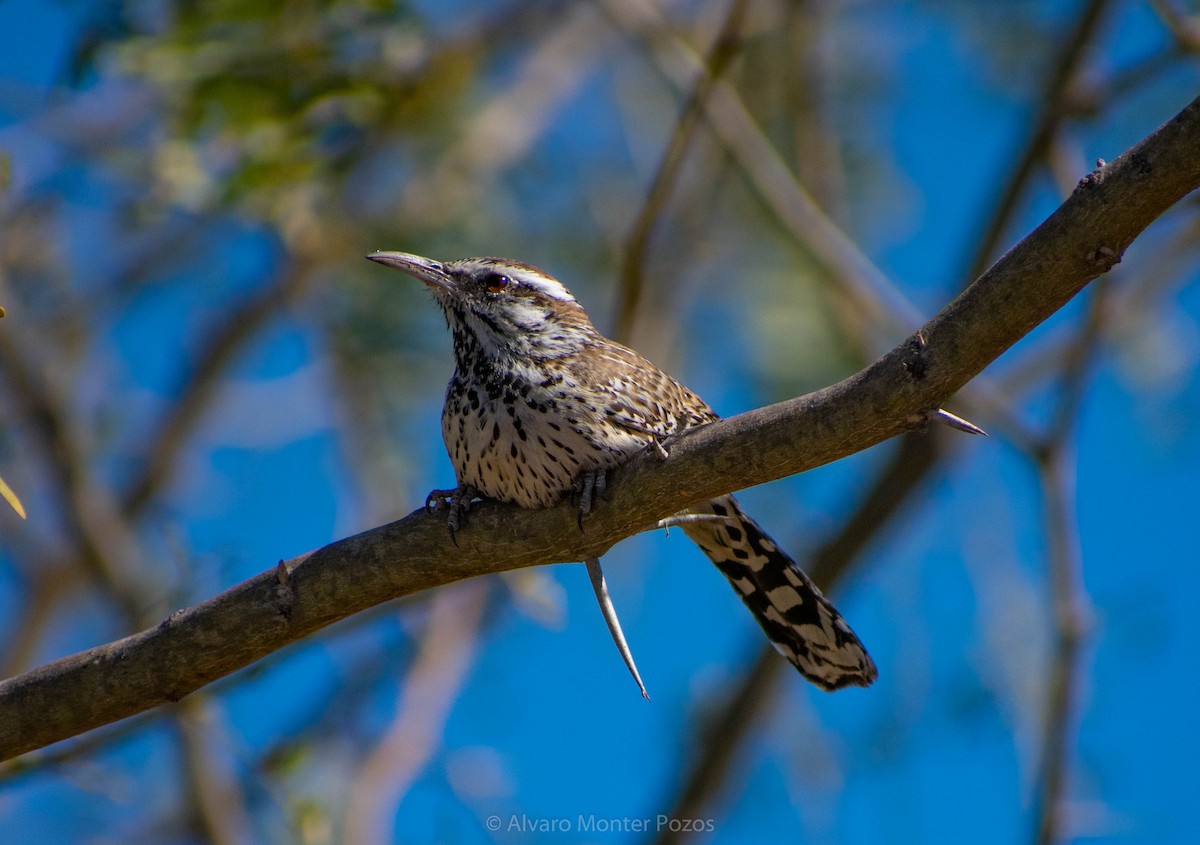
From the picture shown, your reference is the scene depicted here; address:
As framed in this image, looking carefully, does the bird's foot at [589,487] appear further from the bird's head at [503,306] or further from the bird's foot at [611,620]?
the bird's head at [503,306]

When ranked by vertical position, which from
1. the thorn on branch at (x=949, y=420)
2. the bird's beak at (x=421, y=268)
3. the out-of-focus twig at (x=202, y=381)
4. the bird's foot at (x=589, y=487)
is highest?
the out-of-focus twig at (x=202, y=381)

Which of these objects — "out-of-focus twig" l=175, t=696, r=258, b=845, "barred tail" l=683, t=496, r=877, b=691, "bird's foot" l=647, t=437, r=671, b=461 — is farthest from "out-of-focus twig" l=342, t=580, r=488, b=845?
"bird's foot" l=647, t=437, r=671, b=461

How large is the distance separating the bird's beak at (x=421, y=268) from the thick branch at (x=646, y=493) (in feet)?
4.23

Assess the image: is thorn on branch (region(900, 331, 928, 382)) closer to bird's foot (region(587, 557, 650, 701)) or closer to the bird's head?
bird's foot (region(587, 557, 650, 701))

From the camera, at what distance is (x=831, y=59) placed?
9.24 m

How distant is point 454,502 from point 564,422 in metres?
0.53

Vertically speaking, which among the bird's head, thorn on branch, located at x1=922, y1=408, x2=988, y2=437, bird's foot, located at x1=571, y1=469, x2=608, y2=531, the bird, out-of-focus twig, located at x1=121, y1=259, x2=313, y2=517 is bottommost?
thorn on branch, located at x1=922, y1=408, x2=988, y2=437

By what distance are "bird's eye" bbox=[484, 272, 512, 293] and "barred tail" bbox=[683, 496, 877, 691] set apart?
1.09m

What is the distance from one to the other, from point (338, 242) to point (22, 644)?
2923 mm

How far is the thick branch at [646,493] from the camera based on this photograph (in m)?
2.54

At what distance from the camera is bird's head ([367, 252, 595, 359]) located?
4.30 meters

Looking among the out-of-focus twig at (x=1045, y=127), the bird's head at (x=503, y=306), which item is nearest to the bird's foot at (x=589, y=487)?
the bird's head at (x=503, y=306)

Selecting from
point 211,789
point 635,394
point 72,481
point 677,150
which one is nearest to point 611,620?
point 635,394

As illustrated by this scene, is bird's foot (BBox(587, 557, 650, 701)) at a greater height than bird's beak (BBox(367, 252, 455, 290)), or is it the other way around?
bird's beak (BBox(367, 252, 455, 290))
